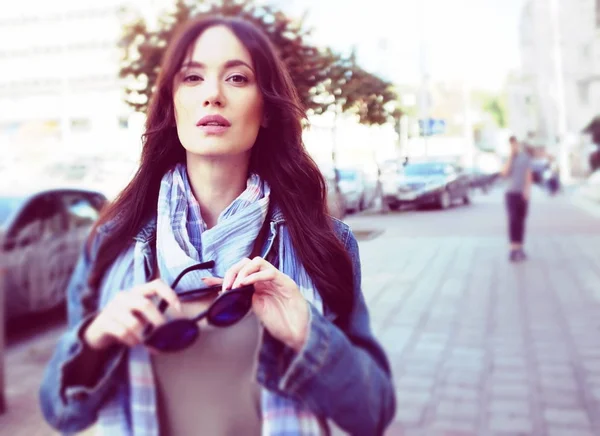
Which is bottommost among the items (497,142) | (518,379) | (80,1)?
(518,379)

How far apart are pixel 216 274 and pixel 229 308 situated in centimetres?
6

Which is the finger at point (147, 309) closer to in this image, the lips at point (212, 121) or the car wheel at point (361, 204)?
the lips at point (212, 121)

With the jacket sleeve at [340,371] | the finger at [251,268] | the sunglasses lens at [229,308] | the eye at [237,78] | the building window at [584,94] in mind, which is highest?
the building window at [584,94]

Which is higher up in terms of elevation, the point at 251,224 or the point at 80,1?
the point at 80,1

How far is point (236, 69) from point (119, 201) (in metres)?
0.19

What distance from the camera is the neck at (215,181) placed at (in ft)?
2.39

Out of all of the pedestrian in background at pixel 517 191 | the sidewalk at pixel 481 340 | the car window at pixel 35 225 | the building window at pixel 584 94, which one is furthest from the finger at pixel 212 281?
the building window at pixel 584 94

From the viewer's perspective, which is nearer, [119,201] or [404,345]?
[119,201]

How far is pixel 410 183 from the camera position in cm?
129

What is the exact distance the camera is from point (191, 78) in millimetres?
721

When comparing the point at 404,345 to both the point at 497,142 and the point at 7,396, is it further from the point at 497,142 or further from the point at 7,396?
the point at 497,142

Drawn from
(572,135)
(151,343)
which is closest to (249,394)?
(151,343)

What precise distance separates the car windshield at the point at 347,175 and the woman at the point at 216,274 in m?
0.20

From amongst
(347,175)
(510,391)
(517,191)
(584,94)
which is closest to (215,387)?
(347,175)
